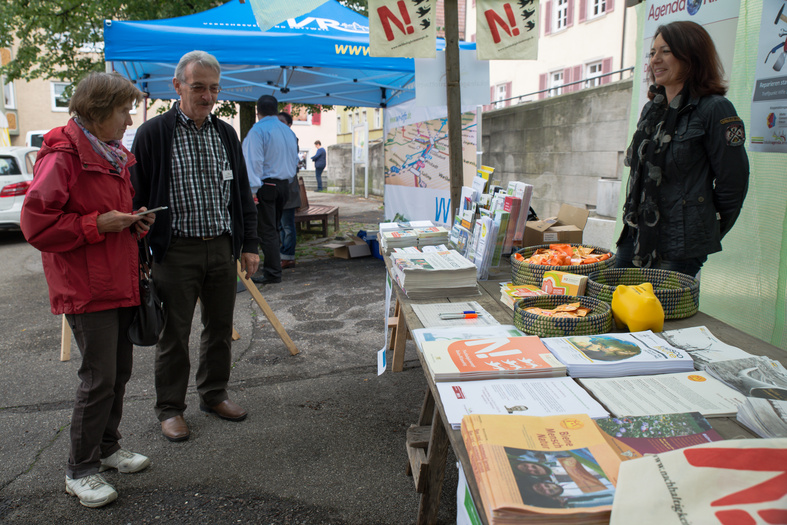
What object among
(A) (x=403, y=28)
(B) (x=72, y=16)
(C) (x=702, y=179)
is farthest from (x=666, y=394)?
(B) (x=72, y=16)

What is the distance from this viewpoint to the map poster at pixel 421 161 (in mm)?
6000

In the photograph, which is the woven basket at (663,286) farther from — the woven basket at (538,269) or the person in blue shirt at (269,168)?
the person in blue shirt at (269,168)

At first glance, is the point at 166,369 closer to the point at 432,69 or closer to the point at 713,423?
the point at 713,423

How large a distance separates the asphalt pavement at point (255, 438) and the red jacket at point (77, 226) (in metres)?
0.84

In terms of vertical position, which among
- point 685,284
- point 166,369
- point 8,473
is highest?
point 685,284

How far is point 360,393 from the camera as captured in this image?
3330mm

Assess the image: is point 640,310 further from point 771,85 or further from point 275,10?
point 275,10

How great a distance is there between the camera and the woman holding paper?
86.8 inches

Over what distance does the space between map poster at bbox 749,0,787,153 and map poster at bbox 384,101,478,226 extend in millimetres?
3158

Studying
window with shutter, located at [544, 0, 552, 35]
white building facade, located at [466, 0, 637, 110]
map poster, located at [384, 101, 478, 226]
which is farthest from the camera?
window with shutter, located at [544, 0, 552, 35]

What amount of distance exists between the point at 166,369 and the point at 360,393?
1133mm

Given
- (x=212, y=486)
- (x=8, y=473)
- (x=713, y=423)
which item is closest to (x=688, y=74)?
(x=713, y=423)

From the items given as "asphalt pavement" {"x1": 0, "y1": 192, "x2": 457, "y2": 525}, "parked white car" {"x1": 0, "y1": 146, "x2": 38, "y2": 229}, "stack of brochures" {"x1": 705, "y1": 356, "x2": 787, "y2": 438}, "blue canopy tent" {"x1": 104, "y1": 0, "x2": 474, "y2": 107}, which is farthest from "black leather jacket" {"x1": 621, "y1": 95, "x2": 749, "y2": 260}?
"parked white car" {"x1": 0, "y1": 146, "x2": 38, "y2": 229}

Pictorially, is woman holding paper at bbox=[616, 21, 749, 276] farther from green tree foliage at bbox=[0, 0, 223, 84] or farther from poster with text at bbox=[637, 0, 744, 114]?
green tree foliage at bbox=[0, 0, 223, 84]
